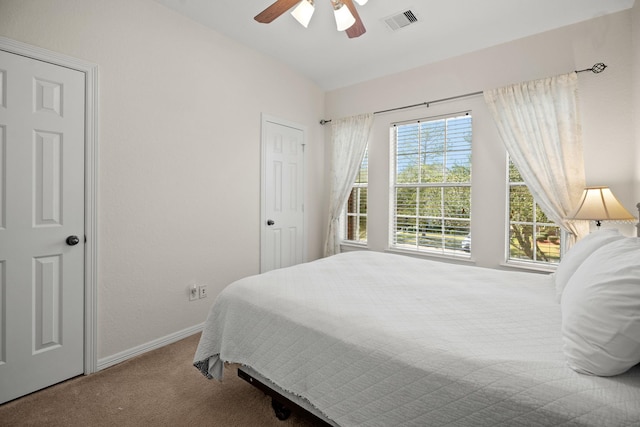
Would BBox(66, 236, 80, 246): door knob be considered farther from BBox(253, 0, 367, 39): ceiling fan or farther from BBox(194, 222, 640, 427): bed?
BBox(253, 0, 367, 39): ceiling fan

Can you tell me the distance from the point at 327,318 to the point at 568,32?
Answer: 331cm

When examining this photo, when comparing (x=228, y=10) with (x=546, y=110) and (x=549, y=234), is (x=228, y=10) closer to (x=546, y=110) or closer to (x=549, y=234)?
(x=546, y=110)

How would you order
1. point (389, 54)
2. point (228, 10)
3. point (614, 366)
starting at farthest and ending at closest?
point (389, 54)
point (228, 10)
point (614, 366)

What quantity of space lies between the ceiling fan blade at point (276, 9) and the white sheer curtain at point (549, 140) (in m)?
2.24

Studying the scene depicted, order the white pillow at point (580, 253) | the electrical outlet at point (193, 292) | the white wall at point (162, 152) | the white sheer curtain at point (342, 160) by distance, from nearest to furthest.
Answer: the white pillow at point (580, 253) → the white wall at point (162, 152) → the electrical outlet at point (193, 292) → the white sheer curtain at point (342, 160)

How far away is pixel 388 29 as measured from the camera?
3.00 meters

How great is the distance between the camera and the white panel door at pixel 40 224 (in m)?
1.85

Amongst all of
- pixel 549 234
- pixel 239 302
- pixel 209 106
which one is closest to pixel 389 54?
pixel 209 106

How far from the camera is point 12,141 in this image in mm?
1853

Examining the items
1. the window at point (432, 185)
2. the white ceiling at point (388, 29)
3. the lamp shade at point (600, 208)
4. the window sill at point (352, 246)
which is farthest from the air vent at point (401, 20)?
the window sill at point (352, 246)

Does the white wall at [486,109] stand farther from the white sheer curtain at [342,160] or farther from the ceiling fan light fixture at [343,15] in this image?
the ceiling fan light fixture at [343,15]

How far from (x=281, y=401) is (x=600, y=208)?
8.41 feet

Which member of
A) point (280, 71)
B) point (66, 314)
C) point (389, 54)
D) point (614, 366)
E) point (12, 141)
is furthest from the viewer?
point (280, 71)

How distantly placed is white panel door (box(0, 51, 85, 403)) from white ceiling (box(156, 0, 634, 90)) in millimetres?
1282
